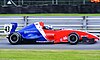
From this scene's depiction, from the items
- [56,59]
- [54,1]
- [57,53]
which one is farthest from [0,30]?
[54,1]

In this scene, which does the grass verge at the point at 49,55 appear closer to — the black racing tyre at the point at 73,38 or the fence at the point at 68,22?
the black racing tyre at the point at 73,38

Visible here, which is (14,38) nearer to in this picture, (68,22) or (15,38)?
(15,38)

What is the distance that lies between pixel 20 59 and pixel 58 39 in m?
3.90

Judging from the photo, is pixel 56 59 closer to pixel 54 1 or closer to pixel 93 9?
pixel 93 9

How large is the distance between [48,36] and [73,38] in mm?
903

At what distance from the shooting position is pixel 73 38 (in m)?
12.8

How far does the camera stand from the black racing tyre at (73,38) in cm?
1272

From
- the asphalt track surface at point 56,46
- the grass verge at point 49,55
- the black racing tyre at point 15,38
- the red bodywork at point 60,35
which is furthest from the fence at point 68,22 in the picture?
the grass verge at point 49,55

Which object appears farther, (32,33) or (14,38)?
(14,38)

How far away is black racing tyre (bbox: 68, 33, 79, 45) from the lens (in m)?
12.7

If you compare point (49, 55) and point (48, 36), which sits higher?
point (48, 36)

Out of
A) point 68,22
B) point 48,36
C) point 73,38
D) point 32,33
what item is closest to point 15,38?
point 32,33

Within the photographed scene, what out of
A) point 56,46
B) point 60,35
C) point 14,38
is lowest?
point 56,46

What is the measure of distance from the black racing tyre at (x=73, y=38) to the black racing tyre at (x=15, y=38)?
5.96ft
